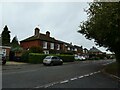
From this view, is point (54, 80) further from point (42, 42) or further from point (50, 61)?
point (42, 42)

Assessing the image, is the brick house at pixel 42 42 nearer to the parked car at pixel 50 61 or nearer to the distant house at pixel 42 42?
the distant house at pixel 42 42

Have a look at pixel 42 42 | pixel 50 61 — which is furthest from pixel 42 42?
pixel 50 61

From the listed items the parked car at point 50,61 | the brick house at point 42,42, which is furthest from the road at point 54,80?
the brick house at point 42,42

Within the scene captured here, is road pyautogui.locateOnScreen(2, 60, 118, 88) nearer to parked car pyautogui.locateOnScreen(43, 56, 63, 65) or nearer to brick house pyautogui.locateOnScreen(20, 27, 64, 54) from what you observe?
parked car pyautogui.locateOnScreen(43, 56, 63, 65)

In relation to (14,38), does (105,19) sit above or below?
below

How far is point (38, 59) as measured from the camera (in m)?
42.8

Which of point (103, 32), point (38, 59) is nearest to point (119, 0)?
point (103, 32)

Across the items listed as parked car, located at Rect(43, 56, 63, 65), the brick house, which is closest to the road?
parked car, located at Rect(43, 56, 63, 65)

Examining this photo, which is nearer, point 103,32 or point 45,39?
point 103,32

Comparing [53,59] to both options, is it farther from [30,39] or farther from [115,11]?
[30,39]

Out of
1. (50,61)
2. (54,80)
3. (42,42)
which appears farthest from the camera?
(42,42)

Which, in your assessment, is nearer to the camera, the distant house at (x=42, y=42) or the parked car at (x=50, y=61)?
the parked car at (x=50, y=61)

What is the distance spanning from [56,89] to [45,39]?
179 ft

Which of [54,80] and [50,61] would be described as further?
[50,61]
